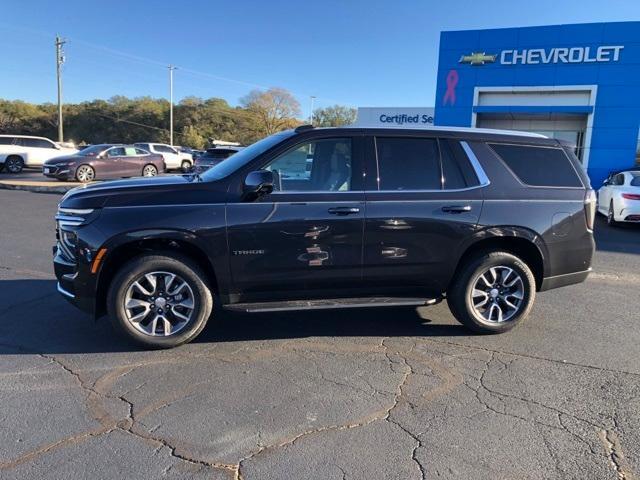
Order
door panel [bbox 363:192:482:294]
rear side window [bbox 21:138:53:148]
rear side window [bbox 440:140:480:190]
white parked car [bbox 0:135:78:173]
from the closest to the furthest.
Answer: door panel [bbox 363:192:482:294], rear side window [bbox 440:140:480:190], white parked car [bbox 0:135:78:173], rear side window [bbox 21:138:53:148]

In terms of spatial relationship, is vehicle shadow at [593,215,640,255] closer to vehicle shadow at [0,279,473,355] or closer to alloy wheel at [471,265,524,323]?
alloy wheel at [471,265,524,323]

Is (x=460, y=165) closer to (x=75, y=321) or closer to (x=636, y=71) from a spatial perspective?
(x=75, y=321)

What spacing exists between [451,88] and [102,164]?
15184mm

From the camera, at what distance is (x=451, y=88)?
2217cm

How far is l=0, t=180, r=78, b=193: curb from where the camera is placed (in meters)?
17.6

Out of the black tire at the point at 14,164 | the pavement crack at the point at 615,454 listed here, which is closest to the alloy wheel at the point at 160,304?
the pavement crack at the point at 615,454

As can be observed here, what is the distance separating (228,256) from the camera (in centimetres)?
425

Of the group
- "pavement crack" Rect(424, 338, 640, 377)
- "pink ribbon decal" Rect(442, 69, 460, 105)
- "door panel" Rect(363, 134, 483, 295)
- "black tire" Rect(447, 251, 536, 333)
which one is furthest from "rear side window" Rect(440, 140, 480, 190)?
"pink ribbon decal" Rect(442, 69, 460, 105)

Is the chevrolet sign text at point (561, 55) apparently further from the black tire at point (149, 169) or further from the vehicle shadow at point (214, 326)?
the vehicle shadow at point (214, 326)

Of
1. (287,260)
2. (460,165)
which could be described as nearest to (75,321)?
(287,260)

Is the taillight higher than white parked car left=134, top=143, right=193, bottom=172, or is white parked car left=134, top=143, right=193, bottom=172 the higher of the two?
white parked car left=134, top=143, right=193, bottom=172

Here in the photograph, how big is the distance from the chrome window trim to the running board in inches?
48.2

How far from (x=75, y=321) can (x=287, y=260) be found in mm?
2289

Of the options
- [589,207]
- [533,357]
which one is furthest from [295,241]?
[589,207]
